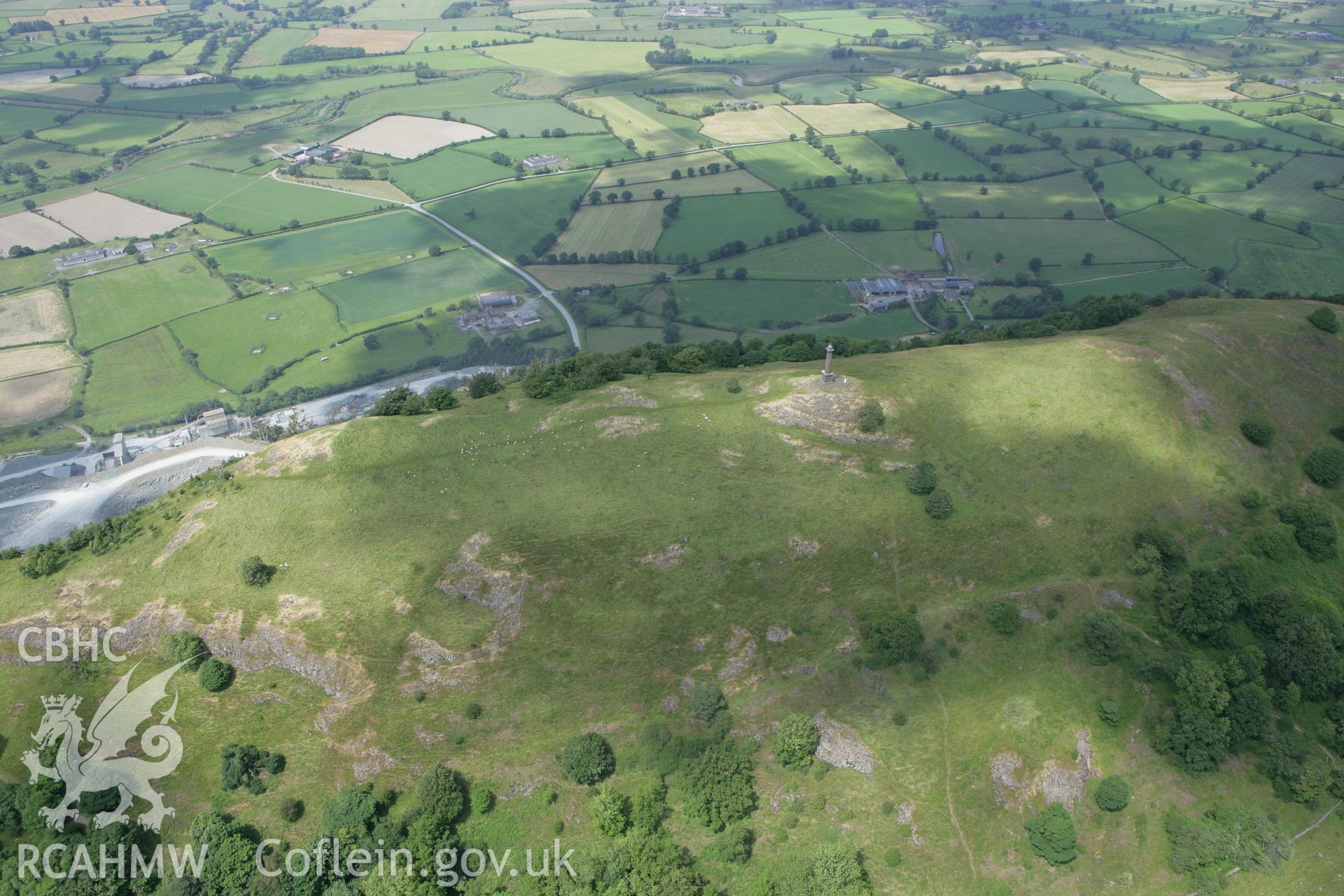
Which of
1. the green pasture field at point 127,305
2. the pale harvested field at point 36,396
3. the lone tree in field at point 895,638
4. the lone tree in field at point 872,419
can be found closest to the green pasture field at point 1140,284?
the lone tree in field at point 872,419

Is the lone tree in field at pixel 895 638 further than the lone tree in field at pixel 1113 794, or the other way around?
the lone tree in field at pixel 895 638

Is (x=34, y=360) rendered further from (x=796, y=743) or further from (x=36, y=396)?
(x=796, y=743)

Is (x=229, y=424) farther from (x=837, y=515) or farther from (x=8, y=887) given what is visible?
(x=837, y=515)

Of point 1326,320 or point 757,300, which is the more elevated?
point 1326,320

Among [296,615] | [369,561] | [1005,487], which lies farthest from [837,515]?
[296,615]

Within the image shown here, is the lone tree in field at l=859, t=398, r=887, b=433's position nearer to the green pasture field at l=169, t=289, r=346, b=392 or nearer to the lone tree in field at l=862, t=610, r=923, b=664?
the lone tree in field at l=862, t=610, r=923, b=664

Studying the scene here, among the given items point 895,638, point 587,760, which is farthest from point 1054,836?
point 587,760

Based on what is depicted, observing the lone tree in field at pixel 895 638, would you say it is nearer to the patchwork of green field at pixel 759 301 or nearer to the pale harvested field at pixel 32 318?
the patchwork of green field at pixel 759 301
